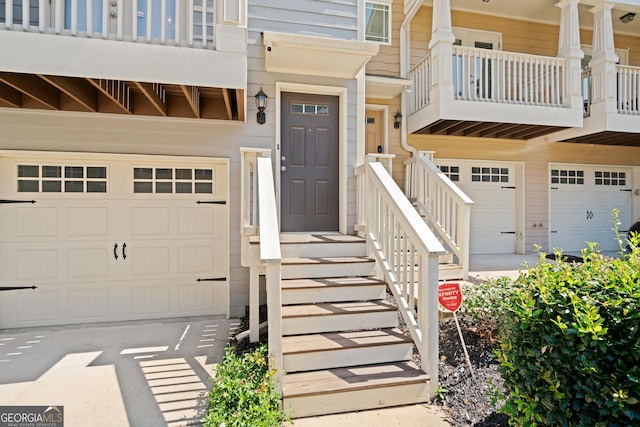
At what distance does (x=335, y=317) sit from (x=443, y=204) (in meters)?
2.41

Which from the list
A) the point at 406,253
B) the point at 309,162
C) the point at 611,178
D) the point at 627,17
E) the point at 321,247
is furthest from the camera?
the point at 611,178

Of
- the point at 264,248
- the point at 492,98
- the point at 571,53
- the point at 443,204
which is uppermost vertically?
the point at 571,53

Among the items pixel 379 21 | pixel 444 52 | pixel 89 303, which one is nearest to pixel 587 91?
pixel 444 52

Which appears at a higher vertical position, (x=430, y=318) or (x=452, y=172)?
(x=452, y=172)

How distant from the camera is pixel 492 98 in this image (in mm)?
5328

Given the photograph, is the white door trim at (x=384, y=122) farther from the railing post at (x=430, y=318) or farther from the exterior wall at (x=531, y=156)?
the railing post at (x=430, y=318)

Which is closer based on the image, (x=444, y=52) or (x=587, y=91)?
(x=444, y=52)

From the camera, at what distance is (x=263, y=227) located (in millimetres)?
2641

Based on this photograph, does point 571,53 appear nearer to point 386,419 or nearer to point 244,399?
point 386,419

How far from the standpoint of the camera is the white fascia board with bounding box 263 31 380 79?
3758mm

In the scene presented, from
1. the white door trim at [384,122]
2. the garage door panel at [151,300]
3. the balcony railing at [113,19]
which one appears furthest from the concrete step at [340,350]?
the white door trim at [384,122]

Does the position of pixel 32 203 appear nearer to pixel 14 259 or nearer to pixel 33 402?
pixel 14 259

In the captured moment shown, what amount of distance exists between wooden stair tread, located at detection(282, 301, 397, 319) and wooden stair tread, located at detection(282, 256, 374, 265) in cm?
45

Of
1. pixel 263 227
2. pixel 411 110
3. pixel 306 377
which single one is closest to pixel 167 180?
pixel 263 227
